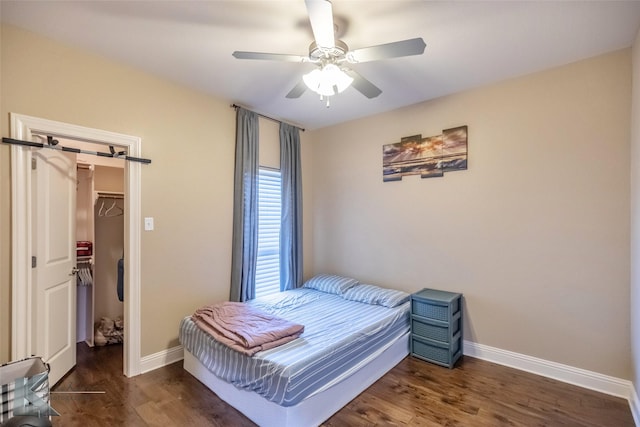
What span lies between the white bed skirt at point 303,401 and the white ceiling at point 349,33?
2516mm

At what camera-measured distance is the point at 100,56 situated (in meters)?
2.46

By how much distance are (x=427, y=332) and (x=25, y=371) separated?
10.1ft

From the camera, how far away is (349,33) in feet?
7.00

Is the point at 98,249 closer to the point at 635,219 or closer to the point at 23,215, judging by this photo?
the point at 23,215

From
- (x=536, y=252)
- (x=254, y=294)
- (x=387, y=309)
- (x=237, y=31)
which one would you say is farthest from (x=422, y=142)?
(x=254, y=294)

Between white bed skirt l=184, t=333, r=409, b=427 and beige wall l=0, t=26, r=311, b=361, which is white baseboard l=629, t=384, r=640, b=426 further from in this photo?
beige wall l=0, t=26, r=311, b=361

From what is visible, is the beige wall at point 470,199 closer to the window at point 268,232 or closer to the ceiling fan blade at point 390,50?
the window at point 268,232

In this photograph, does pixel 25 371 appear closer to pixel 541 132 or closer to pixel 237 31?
pixel 237 31

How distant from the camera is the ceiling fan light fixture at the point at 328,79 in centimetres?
204

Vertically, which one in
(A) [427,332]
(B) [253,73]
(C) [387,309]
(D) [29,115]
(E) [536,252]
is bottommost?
(A) [427,332]

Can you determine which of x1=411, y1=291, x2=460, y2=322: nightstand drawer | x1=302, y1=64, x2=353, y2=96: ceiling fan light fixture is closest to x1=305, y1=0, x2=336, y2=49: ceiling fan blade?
x1=302, y1=64, x2=353, y2=96: ceiling fan light fixture

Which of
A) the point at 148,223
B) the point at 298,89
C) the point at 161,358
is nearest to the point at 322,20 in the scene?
the point at 298,89

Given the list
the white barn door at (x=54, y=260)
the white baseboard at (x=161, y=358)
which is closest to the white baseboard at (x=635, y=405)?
the white baseboard at (x=161, y=358)

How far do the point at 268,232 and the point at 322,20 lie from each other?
268cm
